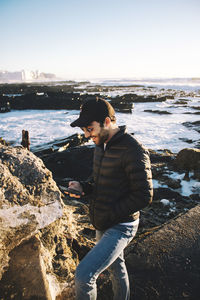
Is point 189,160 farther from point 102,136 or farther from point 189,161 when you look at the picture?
point 102,136

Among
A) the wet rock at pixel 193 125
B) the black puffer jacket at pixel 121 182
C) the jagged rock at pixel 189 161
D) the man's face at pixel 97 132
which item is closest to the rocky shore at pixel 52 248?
the black puffer jacket at pixel 121 182

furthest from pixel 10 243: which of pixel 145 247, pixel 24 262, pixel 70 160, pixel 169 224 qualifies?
pixel 70 160

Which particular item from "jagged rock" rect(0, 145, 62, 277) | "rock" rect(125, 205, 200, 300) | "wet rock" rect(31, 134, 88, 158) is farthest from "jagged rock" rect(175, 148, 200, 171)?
"jagged rock" rect(0, 145, 62, 277)

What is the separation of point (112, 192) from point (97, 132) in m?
0.47

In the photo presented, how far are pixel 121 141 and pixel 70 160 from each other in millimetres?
6880

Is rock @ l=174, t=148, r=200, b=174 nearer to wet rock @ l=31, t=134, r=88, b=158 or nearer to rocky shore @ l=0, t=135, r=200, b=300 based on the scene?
rocky shore @ l=0, t=135, r=200, b=300

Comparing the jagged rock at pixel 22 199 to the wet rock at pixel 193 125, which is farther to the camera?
the wet rock at pixel 193 125

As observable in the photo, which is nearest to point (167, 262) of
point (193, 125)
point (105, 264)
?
point (105, 264)

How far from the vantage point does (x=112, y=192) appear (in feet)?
5.36

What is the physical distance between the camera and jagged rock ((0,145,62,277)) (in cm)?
193

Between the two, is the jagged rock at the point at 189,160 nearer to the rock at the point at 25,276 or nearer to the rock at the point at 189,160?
the rock at the point at 189,160

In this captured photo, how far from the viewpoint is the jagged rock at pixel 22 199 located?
193 cm

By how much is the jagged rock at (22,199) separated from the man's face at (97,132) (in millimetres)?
923

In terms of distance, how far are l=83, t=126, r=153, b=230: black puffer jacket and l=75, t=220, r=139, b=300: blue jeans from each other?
90 mm
